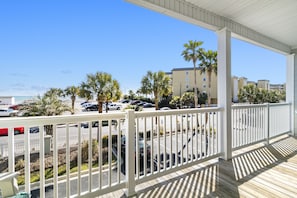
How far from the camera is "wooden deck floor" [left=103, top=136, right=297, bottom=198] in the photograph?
6.31 ft

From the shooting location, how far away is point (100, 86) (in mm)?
9297

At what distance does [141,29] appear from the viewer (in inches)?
648

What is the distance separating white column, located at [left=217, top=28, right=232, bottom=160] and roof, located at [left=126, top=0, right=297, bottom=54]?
8.9 inches

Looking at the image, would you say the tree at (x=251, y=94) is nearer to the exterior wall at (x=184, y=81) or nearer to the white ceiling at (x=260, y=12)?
the exterior wall at (x=184, y=81)

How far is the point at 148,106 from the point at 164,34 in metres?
9.51

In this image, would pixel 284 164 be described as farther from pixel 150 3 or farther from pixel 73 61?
pixel 73 61

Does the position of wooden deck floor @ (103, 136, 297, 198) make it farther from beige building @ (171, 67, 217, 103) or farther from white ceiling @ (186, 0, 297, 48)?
beige building @ (171, 67, 217, 103)

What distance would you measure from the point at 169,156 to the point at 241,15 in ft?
8.52

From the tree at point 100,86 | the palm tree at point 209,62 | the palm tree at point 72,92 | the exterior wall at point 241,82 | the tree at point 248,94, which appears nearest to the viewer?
the palm tree at point 72,92

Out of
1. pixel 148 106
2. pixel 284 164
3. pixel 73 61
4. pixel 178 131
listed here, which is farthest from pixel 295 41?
pixel 73 61

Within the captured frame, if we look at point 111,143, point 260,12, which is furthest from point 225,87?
point 111,143

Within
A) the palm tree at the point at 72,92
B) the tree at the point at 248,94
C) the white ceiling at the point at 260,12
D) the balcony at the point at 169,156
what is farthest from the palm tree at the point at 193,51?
the tree at the point at 248,94

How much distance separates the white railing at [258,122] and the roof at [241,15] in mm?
1439

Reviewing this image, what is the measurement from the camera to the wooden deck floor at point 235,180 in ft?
6.31
